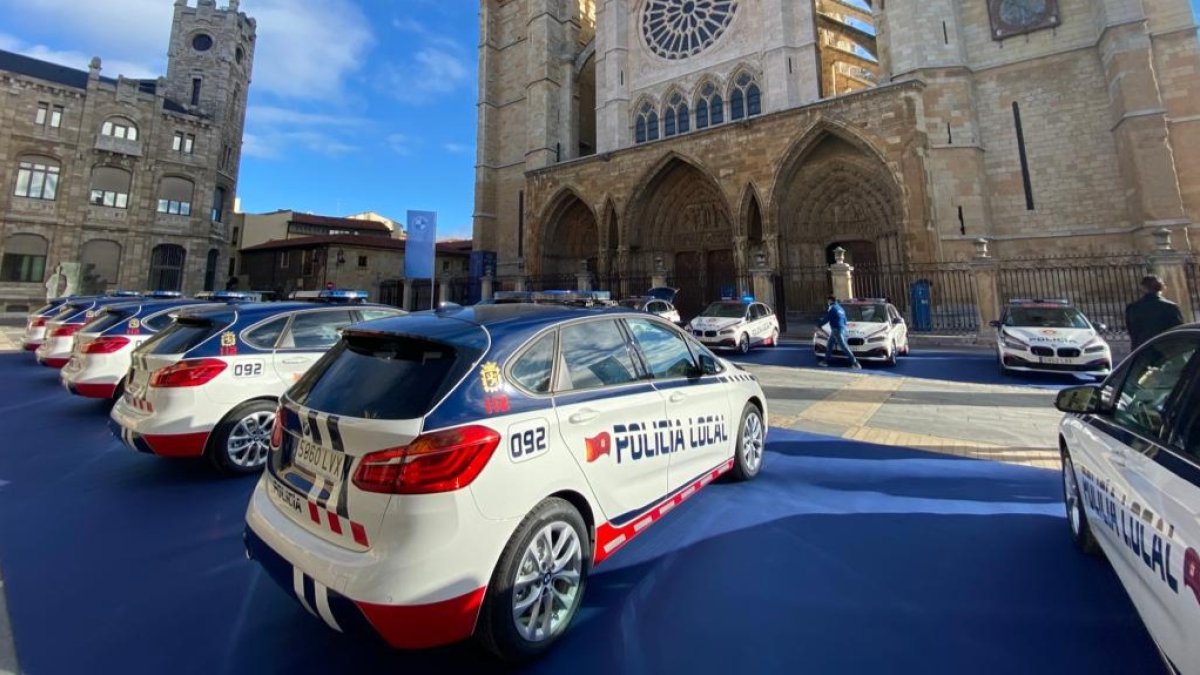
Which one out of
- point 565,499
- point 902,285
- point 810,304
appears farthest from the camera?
point 810,304

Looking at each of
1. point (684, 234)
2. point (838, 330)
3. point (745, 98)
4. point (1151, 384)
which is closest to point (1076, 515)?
point (1151, 384)

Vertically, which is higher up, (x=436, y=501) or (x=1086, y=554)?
(x=436, y=501)

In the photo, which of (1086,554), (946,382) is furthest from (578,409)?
(946,382)

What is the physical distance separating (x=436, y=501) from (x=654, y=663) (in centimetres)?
114

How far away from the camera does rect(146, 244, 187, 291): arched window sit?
27.4 metres

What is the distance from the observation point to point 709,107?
2180 centimetres

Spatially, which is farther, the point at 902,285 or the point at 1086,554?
the point at 902,285

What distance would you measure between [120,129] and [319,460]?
38425 millimetres

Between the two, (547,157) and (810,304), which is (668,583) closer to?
(810,304)

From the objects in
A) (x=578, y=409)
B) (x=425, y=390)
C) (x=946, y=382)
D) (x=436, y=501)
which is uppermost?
(x=425, y=390)

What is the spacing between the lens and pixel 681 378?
309 cm

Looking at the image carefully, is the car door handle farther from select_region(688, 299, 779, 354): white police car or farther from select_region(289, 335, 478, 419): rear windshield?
select_region(688, 299, 779, 354): white police car

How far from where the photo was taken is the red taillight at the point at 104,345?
19.6 feet

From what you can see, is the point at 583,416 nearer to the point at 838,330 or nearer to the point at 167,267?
the point at 838,330
